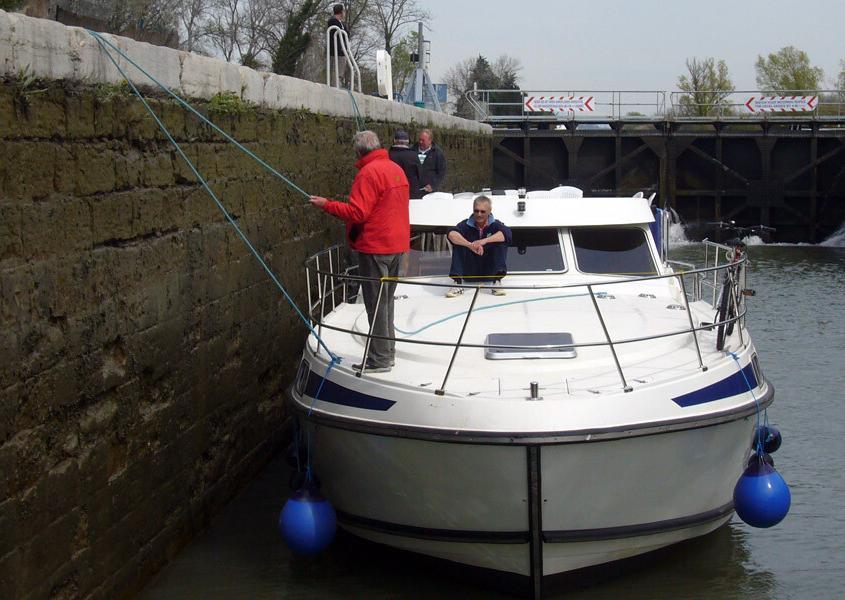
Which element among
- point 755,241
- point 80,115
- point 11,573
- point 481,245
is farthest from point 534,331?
A: point 755,241

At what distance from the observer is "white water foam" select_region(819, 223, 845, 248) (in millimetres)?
25253

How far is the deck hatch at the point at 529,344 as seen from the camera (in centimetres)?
609

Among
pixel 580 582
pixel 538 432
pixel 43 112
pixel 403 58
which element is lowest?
pixel 580 582

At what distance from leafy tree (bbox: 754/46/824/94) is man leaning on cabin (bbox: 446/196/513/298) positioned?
59962 mm

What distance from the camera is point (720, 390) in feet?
19.4

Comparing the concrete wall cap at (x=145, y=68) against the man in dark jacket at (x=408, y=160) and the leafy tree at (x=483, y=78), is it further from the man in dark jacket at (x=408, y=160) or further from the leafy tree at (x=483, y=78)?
the leafy tree at (x=483, y=78)

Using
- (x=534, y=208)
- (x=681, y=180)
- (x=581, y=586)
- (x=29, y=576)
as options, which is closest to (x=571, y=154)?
(x=681, y=180)

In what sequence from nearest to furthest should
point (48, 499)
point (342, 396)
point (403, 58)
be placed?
point (48, 499)
point (342, 396)
point (403, 58)

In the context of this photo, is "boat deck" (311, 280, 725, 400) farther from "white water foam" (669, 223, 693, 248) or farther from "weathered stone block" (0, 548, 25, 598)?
"white water foam" (669, 223, 693, 248)

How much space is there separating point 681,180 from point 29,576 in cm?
2368

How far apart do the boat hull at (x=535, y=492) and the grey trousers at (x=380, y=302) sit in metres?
0.50

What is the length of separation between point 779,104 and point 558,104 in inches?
264

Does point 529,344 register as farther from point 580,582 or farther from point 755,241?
point 755,241

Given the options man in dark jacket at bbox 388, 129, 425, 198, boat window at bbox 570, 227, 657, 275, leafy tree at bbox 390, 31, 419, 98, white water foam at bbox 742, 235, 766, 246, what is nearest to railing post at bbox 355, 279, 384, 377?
boat window at bbox 570, 227, 657, 275
